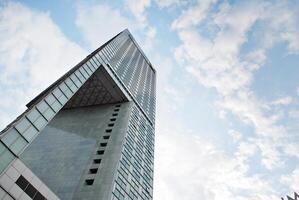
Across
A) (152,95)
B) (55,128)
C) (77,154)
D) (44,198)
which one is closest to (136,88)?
(152,95)

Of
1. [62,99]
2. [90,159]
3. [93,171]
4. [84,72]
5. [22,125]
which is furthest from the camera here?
[90,159]

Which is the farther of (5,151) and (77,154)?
(77,154)

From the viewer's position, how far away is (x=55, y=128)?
79062 mm

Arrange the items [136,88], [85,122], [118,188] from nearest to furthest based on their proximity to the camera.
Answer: [118,188] < [85,122] < [136,88]

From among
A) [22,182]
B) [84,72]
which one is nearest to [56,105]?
[22,182]

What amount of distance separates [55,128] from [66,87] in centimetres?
3366

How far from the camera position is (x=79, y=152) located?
63.2 metres

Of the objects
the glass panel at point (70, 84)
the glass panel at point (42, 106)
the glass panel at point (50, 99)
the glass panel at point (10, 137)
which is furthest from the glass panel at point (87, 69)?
the glass panel at point (10, 137)

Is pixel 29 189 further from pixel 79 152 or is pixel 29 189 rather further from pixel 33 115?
pixel 79 152

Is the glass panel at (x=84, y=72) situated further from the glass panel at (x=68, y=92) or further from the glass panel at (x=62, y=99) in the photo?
the glass panel at (x=62, y=99)

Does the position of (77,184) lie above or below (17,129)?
above

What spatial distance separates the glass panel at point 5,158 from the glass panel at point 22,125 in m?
3.27

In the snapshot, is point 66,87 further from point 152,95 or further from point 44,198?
point 152,95

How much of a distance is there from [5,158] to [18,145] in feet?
7.67
